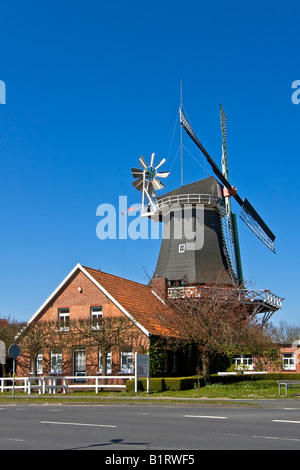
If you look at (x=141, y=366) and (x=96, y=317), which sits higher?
(x=96, y=317)

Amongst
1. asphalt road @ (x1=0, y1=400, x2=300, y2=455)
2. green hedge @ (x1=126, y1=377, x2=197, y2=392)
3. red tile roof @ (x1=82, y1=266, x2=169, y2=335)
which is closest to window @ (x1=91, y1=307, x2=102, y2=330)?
red tile roof @ (x1=82, y1=266, x2=169, y2=335)

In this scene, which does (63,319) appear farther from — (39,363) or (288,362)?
(288,362)

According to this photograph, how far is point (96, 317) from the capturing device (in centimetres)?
3400

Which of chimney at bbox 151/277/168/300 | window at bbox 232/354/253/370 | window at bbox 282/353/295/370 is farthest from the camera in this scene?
window at bbox 282/353/295/370

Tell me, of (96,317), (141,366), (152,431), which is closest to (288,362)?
(96,317)

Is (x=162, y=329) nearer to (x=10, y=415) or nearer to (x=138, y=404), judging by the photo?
(x=138, y=404)

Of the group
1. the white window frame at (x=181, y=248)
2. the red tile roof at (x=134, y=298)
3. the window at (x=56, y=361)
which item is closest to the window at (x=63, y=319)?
the window at (x=56, y=361)

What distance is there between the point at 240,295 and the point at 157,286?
6.00 meters

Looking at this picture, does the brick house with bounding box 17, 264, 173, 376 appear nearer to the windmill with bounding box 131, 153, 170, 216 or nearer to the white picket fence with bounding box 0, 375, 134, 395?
the white picket fence with bounding box 0, 375, 134, 395

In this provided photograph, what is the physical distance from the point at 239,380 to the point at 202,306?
6.04 m

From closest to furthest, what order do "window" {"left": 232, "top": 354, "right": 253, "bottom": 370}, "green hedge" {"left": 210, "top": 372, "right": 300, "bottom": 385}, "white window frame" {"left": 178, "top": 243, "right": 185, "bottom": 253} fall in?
"green hedge" {"left": 210, "top": 372, "right": 300, "bottom": 385}
"white window frame" {"left": 178, "top": 243, "right": 185, "bottom": 253}
"window" {"left": 232, "top": 354, "right": 253, "bottom": 370}

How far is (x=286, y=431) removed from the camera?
12.3 metres

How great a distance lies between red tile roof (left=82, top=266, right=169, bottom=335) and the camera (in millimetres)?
33156

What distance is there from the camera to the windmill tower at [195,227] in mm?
43219
